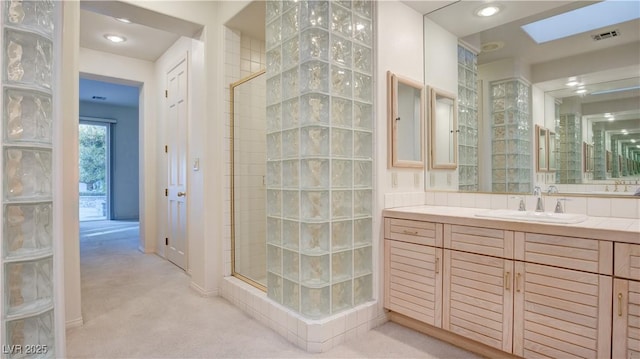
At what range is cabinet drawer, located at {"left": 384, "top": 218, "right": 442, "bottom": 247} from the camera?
80.9 inches

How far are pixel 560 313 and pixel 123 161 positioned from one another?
9094mm

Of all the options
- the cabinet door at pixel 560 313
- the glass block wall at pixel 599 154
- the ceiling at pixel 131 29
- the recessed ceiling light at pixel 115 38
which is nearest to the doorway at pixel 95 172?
the ceiling at pixel 131 29

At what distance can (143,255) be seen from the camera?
4.43 metres

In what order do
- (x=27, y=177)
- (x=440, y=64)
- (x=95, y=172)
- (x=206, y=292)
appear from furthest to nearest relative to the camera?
(x=95, y=172)
(x=206, y=292)
(x=440, y=64)
(x=27, y=177)

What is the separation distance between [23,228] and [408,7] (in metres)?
2.72

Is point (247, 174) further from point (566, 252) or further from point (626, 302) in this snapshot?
point (626, 302)

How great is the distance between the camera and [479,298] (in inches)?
73.0

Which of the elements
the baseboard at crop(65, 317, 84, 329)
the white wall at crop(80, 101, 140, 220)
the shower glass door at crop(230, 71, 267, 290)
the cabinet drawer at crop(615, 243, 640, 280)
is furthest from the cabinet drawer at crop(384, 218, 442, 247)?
the white wall at crop(80, 101, 140, 220)

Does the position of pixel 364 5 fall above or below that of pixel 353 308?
above

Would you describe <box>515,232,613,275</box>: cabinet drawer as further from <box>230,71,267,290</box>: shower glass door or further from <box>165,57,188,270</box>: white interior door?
<box>165,57,188,270</box>: white interior door

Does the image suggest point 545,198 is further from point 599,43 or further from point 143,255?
point 143,255

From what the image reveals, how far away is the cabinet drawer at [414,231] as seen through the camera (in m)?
2.05

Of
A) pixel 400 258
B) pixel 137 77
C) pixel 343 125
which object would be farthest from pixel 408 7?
pixel 137 77

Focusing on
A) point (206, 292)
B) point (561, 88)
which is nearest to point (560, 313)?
point (561, 88)
